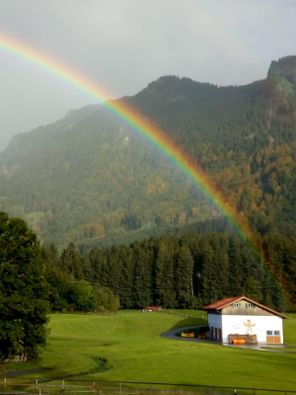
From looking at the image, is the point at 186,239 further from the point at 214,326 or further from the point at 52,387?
the point at 52,387

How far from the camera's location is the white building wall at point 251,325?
92.0 m

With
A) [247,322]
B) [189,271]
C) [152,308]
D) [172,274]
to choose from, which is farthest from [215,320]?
[172,274]

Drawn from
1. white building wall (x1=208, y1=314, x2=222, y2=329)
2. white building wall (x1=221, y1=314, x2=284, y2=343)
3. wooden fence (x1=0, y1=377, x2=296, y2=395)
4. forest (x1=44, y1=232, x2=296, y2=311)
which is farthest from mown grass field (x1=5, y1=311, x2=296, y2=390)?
forest (x1=44, y1=232, x2=296, y2=311)

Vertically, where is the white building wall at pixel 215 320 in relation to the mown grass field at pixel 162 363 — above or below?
above

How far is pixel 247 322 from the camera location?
9288 cm

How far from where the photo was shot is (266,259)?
166m

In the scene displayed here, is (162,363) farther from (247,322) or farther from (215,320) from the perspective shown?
(215,320)

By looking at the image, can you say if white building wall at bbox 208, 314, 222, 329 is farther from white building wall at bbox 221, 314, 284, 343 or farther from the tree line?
the tree line

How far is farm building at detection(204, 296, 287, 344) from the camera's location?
9138 centimetres

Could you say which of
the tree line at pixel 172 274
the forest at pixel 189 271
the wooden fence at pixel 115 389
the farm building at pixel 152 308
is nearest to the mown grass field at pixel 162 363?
the wooden fence at pixel 115 389

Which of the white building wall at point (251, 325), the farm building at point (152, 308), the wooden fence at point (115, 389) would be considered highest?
the farm building at point (152, 308)

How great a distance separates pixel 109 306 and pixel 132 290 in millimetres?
21476

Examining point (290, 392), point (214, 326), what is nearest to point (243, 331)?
point (214, 326)

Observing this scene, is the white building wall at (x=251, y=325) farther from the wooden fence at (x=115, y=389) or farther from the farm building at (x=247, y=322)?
the wooden fence at (x=115, y=389)
